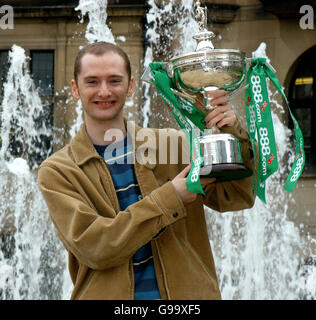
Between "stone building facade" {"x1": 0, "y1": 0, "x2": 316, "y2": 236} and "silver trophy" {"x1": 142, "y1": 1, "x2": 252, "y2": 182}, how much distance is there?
5.70 metres

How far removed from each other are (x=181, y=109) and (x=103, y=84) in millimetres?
304

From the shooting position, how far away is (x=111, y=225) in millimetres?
1560

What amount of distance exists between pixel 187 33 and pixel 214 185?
19.5 ft

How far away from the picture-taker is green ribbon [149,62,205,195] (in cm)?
170

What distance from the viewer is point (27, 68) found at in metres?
8.04

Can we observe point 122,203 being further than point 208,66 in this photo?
No

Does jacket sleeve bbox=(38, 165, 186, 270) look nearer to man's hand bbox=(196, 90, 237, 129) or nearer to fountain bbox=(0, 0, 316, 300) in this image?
man's hand bbox=(196, 90, 237, 129)

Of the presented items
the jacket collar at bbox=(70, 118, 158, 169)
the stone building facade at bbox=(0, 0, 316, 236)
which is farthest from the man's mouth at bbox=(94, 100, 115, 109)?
the stone building facade at bbox=(0, 0, 316, 236)

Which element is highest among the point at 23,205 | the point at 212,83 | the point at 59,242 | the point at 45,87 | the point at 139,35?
→ the point at 139,35

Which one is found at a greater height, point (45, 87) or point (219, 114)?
point (45, 87)

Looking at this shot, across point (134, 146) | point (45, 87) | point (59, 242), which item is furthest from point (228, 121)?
point (45, 87)

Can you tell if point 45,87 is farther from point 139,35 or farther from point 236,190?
point 236,190

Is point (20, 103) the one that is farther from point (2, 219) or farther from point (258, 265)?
point (258, 265)
